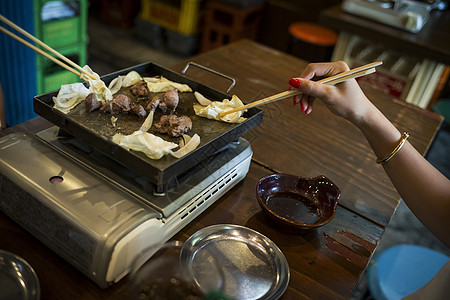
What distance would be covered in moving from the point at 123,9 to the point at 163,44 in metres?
0.91

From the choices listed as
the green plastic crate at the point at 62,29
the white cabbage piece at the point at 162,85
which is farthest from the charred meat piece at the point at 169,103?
the green plastic crate at the point at 62,29

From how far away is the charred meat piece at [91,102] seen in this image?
127 centimetres

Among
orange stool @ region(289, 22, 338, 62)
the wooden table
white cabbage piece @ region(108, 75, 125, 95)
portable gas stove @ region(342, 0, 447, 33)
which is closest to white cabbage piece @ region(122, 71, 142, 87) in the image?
white cabbage piece @ region(108, 75, 125, 95)

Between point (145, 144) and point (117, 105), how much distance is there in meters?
0.26

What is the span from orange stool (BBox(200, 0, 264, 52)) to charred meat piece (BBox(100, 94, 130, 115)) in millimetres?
3949

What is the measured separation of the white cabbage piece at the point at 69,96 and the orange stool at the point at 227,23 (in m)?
3.98

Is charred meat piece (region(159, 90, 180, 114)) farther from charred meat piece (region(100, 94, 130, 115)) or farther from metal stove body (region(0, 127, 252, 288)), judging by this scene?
metal stove body (region(0, 127, 252, 288))

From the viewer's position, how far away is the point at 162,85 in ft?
4.99

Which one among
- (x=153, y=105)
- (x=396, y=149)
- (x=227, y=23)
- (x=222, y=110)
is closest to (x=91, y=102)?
(x=153, y=105)

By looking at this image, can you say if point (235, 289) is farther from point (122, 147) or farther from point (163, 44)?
point (163, 44)

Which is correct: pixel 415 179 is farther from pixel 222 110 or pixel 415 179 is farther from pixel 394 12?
pixel 394 12

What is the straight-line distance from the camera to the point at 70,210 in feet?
3.31

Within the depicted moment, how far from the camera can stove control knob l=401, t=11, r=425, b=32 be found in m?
3.56

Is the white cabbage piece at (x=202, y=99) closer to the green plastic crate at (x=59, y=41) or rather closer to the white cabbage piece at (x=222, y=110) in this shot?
the white cabbage piece at (x=222, y=110)
